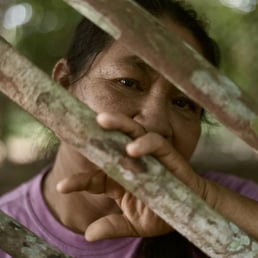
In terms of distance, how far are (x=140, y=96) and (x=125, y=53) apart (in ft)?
0.24

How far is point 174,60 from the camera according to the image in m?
0.55

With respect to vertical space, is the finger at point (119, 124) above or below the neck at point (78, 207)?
above

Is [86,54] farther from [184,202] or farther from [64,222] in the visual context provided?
[184,202]

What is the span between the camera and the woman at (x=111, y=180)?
76 cm

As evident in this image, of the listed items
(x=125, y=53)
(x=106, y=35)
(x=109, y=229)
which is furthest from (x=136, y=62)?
(x=109, y=229)

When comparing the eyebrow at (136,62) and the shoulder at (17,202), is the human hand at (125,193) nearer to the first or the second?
the eyebrow at (136,62)

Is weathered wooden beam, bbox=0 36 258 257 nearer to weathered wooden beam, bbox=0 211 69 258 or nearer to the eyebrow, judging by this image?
weathered wooden beam, bbox=0 211 69 258

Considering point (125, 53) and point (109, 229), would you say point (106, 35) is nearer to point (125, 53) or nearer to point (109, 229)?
point (125, 53)

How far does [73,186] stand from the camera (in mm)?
690

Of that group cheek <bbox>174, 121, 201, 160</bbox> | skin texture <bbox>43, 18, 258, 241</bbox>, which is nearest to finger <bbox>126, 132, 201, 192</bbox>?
skin texture <bbox>43, 18, 258, 241</bbox>

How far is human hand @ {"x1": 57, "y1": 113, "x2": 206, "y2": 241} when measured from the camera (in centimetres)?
58

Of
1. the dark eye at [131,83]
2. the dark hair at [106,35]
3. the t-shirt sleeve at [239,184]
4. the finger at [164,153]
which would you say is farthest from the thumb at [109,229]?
the t-shirt sleeve at [239,184]

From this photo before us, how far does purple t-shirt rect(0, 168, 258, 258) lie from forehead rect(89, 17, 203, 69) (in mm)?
284

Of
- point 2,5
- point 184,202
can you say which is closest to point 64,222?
point 184,202
